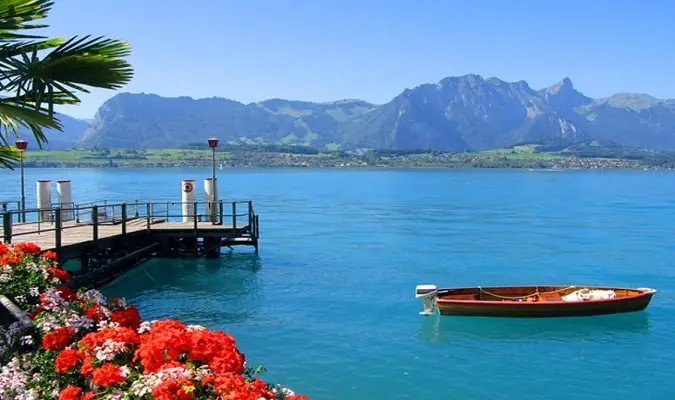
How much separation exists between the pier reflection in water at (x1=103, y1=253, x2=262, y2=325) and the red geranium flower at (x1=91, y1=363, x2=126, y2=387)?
1823 centimetres

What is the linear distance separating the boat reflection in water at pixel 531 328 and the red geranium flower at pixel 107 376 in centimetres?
1783

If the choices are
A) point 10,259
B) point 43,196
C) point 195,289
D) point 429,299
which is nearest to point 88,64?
point 10,259

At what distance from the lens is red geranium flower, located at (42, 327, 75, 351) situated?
764cm

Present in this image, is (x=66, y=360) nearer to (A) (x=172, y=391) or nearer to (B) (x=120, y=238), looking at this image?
(A) (x=172, y=391)

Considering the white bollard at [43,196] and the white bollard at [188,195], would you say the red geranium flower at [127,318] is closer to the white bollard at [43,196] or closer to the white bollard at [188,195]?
the white bollard at [188,195]

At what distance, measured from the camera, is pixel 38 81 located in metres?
9.62

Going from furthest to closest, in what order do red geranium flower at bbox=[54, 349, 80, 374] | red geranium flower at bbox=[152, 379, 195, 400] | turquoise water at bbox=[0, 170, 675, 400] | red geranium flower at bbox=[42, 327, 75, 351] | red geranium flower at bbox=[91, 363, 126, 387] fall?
turquoise water at bbox=[0, 170, 675, 400]
red geranium flower at bbox=[42, 327, 75, 351]
red geranium flower at bbox=[54, 349, 80, 374]
red geranium flower at bbox=[91, 363, 126, 387]
red geranium flower at bbox=[152, 379, 195, 400]

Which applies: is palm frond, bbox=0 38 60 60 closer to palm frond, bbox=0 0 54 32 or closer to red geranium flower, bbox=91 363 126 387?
palm frond, bbox=0 0 54 32

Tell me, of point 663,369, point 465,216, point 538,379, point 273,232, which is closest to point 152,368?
point 538,379

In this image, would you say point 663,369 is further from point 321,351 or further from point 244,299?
point 244,299

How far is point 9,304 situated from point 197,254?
2549cm

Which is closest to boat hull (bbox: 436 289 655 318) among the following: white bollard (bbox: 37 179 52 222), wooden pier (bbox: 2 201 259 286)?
wooden pier (bbox: 2 201 259 286)

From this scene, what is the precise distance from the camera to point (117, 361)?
22.3 ft

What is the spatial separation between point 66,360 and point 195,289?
78.4 ft
